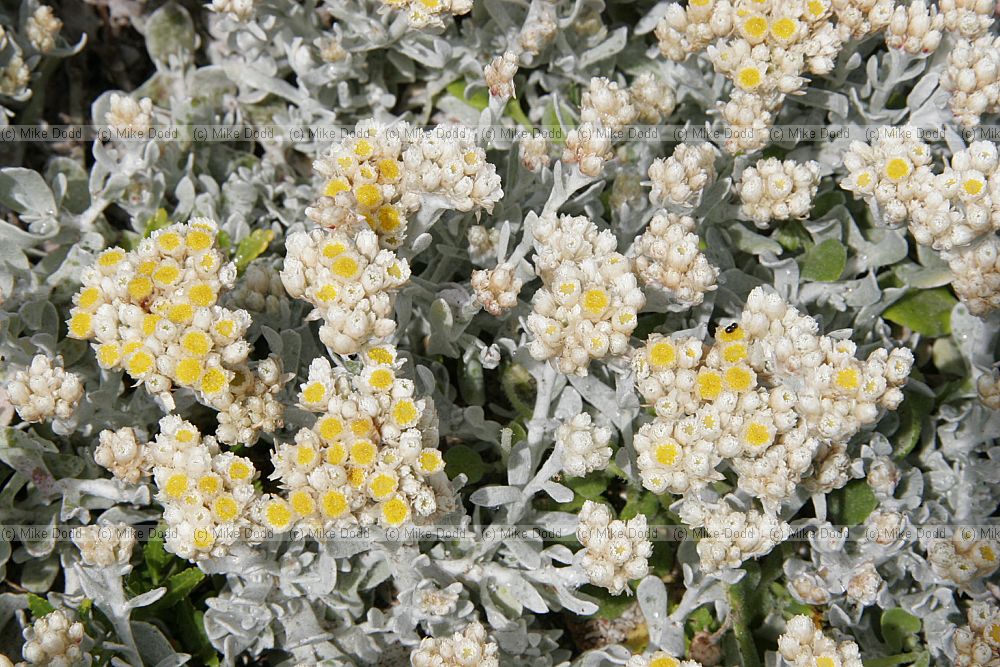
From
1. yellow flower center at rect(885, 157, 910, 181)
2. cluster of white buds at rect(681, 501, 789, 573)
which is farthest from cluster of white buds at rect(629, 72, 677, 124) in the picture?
cluster of white buds at rect(681, 501, 789, 573)

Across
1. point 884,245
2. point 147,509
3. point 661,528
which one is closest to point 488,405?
point 661,528

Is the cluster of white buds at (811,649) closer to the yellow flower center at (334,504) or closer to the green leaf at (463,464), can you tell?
the green leaf at (463,464)

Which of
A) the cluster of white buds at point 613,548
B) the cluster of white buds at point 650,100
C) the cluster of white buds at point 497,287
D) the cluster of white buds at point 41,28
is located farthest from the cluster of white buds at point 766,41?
the cluster of white buds at point 41,28

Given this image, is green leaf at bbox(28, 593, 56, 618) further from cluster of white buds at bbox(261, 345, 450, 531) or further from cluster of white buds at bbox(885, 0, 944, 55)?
cluster of white buds at bbox(885, 0, 944, 55)

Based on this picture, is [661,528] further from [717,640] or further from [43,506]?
[43,506]

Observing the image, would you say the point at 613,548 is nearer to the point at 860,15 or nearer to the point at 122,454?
the point at 122,454

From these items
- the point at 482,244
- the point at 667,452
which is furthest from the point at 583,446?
the point at 482,244
